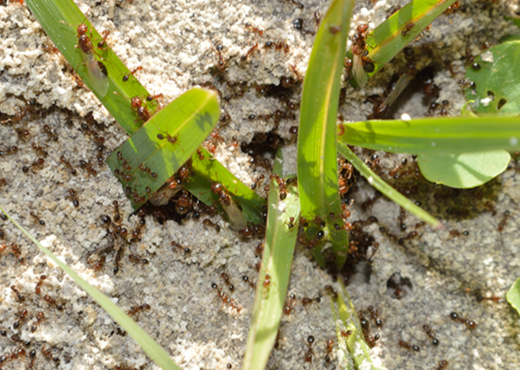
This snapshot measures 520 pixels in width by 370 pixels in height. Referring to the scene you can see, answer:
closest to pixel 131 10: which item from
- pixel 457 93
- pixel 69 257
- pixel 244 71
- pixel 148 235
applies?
pixel 244 71

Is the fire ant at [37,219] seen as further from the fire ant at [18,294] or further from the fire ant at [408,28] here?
the fire ant at [408,28]

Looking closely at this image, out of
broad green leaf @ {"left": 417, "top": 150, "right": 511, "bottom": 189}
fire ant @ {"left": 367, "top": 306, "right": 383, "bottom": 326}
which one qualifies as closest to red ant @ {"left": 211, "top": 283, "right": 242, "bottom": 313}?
fire ant @ {"left": 367, "top": 306, "right": 383, "bottom": 326}

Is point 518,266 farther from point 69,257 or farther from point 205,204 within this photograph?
point 69,257

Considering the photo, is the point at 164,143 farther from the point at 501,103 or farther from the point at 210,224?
the point at 501,103

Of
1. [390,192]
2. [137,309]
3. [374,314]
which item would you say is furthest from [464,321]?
[137,309]

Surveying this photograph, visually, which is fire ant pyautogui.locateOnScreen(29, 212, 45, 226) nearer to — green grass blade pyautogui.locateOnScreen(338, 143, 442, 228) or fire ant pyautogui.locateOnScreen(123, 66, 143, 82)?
fire ant pyautogui.locateOnScreen(123, 66, 143, 82)

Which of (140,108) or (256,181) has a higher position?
(140,108)
